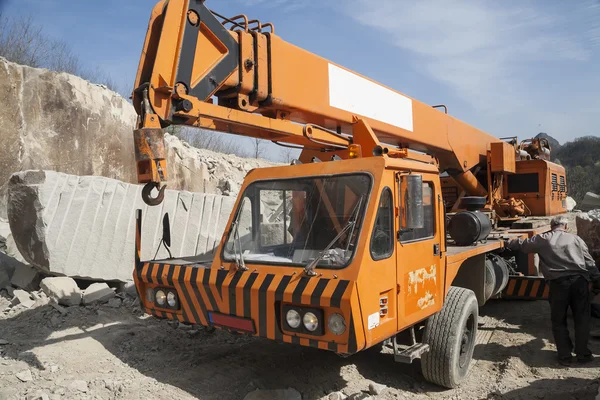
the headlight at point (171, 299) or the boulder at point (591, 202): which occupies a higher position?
the boulder at point (591, 202)

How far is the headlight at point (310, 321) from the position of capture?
128 inches

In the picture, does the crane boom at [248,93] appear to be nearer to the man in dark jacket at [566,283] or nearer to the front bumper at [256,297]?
the front bumper at [256,297]

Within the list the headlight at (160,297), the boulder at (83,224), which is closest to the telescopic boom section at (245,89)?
the headlight at (160,297)

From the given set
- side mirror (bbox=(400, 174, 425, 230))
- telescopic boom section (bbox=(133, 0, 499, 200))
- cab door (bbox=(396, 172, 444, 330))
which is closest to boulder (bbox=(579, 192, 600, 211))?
telescopic boom section (bbox=(133, 0, 499, 200))

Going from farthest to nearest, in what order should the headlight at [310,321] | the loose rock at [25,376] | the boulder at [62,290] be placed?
the boulder at [62,290] → the loose rock at [25,376] → the headlight at [310,321]

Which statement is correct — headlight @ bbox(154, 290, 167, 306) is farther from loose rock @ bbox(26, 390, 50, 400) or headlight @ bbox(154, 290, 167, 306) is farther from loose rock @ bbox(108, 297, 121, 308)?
loose rock @ bbox(108, 297, 121, 308)

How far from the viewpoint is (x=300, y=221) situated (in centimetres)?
404

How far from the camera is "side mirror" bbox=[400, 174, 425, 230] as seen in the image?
3.58 meters

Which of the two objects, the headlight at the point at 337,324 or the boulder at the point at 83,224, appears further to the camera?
the boulder at the point at 83,224

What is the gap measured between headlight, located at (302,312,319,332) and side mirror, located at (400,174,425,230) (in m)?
1.00

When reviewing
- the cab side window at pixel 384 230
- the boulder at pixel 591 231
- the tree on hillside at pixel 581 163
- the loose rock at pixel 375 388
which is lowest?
the loose rock at pixel 375 388

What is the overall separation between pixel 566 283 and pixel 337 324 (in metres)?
3.52

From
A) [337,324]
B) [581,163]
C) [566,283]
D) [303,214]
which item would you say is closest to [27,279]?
[303,214]

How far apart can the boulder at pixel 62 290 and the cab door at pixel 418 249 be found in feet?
13.3
